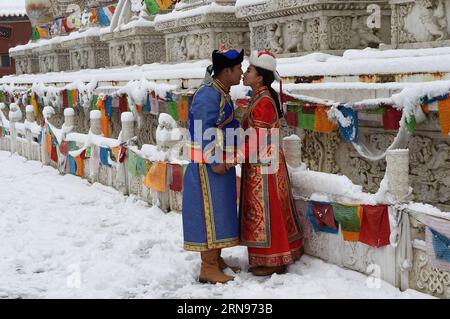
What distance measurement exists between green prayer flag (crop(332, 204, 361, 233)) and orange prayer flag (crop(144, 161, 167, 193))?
11.1 ft

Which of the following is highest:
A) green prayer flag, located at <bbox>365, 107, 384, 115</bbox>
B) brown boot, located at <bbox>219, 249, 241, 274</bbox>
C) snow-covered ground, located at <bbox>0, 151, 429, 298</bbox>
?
green prayer flag, located at <bbox>365, 107, 384, 115</bbox>

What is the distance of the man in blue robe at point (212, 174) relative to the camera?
18.0 feet

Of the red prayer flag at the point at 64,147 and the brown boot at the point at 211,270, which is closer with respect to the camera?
the brown boot at the point at 211,270

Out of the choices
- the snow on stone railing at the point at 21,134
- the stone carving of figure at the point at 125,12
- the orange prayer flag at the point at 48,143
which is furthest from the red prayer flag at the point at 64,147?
the stone carving of figure at the point at 125,12

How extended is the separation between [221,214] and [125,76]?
8.91m

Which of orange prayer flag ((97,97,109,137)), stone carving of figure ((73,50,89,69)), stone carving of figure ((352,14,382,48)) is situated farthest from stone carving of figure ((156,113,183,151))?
stone carving of figure ((73,50,89,69))

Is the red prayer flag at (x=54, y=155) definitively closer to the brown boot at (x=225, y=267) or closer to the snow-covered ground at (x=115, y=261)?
the snow-covered ground at (x=115, y=261)

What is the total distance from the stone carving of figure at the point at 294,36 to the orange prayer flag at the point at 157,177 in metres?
2.96

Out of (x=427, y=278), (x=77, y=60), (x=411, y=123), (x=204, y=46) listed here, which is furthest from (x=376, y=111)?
(x=77, y=60)

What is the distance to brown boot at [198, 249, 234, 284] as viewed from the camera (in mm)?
5539

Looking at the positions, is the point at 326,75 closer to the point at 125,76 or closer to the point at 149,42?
the point at 125,76

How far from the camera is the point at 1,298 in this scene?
5.44m

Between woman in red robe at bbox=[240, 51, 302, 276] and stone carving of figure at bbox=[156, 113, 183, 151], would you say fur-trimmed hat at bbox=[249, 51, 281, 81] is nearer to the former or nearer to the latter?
woman in red robe at bbox=[240, 51, 302, 276]
